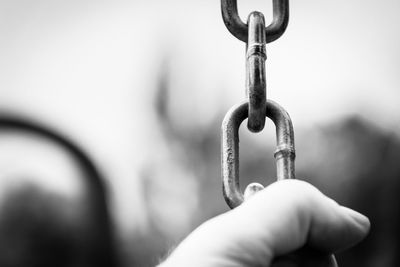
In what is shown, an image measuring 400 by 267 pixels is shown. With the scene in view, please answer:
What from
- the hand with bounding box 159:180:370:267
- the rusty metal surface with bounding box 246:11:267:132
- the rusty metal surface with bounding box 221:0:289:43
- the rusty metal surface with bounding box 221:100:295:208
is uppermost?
the rusty metal surface with bounding box 221:0:289:43

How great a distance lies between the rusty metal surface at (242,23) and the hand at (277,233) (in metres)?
0.37

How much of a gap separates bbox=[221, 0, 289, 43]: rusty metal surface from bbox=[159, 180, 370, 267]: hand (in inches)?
14.5

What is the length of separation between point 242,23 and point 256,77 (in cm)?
17

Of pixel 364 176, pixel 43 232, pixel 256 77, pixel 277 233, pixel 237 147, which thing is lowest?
pixel 277 233

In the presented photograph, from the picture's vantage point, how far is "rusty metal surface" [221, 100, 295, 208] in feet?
3.58

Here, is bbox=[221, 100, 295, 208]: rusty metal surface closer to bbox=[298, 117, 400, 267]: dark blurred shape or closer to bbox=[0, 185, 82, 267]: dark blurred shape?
bbox=[298, 117, 400, 267]: dark blurred shape

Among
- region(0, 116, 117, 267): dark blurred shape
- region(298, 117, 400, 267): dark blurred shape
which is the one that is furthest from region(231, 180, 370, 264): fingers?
region(298, 117, 400, 267): dark blurred shape

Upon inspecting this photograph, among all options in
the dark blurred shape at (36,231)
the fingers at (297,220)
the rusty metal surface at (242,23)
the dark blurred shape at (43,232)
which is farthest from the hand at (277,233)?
the dark blurred shape at (36,231)

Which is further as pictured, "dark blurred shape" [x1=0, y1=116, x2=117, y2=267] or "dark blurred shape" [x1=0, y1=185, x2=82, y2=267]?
"dark blurred shape" [x1=0, y1=185, x2=82, y2=267]

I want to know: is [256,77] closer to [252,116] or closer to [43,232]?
[252,116]

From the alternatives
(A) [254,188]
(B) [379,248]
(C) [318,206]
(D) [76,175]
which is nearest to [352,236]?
(C) [318,206]

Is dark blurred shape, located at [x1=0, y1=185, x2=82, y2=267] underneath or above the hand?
Answer: above

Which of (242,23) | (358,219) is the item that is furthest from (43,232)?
(358,219)

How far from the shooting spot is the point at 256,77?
1.10 metres
